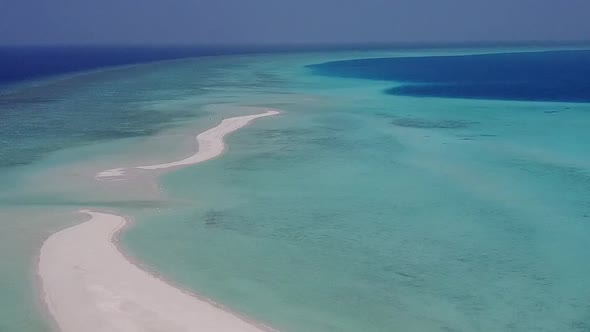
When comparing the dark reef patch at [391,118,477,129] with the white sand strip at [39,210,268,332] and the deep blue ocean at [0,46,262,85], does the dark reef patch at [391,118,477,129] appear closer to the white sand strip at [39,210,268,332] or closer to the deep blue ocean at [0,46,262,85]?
the white sand strip at [39,210,268,332]

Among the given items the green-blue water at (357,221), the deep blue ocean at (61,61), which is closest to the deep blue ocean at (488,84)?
the green-blue water at (357,221)

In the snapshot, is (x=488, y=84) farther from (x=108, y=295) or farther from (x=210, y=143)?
(x=108, y=295)

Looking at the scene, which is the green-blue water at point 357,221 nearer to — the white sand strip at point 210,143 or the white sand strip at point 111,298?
the white sand strip at point 111,298

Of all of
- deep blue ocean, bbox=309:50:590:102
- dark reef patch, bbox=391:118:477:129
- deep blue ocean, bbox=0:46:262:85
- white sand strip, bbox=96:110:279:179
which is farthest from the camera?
deep blue ocean, bbox=0:46:262:85

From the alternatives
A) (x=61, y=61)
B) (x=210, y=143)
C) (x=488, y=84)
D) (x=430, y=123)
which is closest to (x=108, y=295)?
(x=210, y=143)

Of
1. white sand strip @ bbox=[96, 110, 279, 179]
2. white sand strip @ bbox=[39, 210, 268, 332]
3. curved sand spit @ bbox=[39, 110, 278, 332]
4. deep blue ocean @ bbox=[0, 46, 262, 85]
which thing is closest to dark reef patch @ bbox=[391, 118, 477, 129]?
white sand strip @ bbox=[96, 110, 279, 179]
